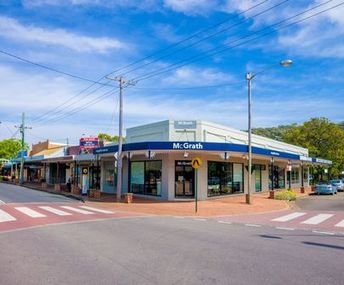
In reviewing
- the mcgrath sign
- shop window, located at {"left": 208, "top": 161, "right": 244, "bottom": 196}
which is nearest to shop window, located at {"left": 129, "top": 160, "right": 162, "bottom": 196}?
shop window, located at {"left": 208, "top": 161, "right": 244, "bottom": 196}

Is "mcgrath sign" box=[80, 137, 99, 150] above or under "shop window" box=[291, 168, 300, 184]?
above

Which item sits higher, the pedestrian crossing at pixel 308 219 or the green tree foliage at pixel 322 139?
the green tree foliage at pixel 322 139

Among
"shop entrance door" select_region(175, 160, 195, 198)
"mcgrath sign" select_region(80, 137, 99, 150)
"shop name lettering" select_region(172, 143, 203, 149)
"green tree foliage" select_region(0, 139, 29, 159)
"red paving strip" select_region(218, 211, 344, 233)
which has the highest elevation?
"green tree foliage" select_region(0, 139, 29, 159)

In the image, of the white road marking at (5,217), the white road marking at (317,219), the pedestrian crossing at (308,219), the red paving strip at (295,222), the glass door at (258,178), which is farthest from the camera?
the glass door at (258,178)

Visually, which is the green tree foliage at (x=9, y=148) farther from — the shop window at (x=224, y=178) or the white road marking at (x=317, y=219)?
the white road marking at (x=317, y=219)

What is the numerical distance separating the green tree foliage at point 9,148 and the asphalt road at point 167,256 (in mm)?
80695

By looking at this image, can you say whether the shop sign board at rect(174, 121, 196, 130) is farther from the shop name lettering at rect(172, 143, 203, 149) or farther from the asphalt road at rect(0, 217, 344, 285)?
the asphalt road at rect(0, 217, 344, 285)

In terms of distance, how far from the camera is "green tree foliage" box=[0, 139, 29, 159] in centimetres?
8678

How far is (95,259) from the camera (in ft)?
27.9

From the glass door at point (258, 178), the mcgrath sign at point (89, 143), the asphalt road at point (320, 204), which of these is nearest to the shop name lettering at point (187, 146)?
the asphalt road at point (320, 204)

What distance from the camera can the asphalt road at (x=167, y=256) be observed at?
7.07 m

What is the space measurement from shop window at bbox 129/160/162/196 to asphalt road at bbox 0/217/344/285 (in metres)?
14.5

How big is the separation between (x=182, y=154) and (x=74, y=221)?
511 inches

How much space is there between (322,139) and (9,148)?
2679 inches
